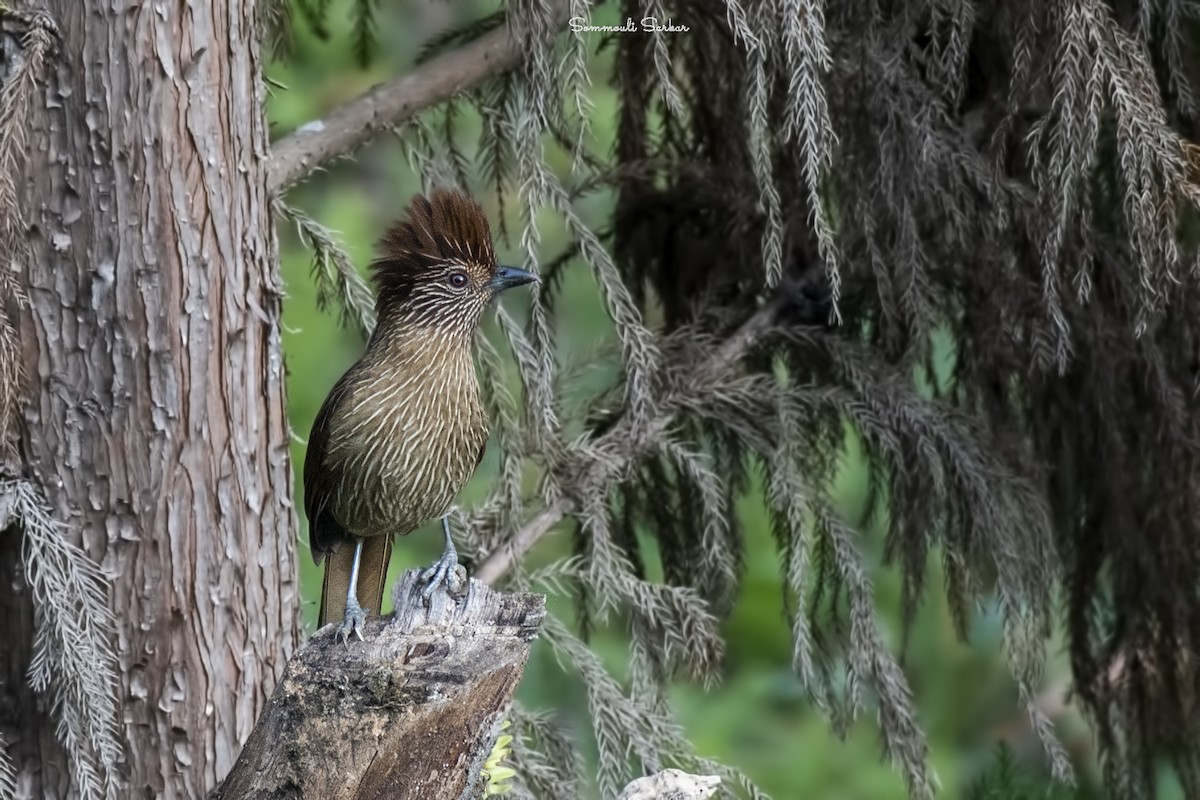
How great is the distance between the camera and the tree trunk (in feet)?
11.7

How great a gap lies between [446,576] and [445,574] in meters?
0.01

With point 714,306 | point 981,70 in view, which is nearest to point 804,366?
point 714,306

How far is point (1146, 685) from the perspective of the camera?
482cm

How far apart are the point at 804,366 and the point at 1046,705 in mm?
4270

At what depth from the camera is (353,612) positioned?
366 cm

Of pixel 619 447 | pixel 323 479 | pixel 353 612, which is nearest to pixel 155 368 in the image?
pixel 323 479

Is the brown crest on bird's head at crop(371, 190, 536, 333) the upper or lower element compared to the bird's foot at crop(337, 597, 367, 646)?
upper

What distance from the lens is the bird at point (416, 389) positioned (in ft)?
12.7

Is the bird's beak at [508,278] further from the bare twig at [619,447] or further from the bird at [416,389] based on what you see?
the bare twig at [619,447]

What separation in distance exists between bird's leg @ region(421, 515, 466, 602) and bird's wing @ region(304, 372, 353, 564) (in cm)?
42

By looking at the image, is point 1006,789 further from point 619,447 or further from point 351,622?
point 351,622

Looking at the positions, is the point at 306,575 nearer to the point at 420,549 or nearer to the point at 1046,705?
the point at 420,549
